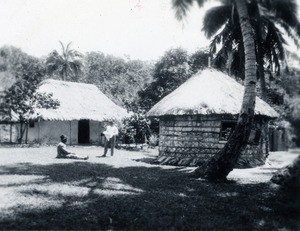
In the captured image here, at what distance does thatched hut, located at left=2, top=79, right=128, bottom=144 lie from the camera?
25438mm

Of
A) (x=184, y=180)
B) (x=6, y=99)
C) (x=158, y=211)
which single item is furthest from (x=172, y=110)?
(x=6, y=99)

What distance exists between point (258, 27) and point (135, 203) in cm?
1123

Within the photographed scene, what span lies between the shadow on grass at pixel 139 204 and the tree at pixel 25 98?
42.6 ft

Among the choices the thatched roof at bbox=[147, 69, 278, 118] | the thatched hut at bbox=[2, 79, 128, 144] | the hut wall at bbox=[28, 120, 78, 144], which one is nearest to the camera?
the thatched roof at bbox=[147, 69, 278, 118]

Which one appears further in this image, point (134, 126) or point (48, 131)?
point (134, 126)

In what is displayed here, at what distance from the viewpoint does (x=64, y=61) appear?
46.1 metres

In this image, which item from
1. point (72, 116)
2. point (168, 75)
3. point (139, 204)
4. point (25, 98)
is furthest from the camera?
point (168, 75)

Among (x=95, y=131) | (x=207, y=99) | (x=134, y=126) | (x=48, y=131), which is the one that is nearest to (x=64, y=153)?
(x=207, y=99)

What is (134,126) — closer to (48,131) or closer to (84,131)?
(84,131)

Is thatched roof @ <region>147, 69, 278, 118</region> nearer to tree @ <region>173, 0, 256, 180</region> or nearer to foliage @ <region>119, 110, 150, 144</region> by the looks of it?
tree @ <region>173, 0, 256, 180</region>

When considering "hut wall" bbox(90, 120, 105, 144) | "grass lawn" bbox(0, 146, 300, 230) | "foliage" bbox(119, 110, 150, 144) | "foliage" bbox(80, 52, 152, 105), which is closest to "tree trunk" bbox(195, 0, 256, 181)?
"grass lawn" bbox(0, 146, 300, 230)

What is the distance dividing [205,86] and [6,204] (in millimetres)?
12023

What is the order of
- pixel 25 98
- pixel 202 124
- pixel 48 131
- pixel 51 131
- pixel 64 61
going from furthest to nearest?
1. pixel 64 61
2. pixel 51 131
3. pixel 48 131
4. pixel 25 98
5. pixel 202 124

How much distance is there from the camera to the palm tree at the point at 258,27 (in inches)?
437
